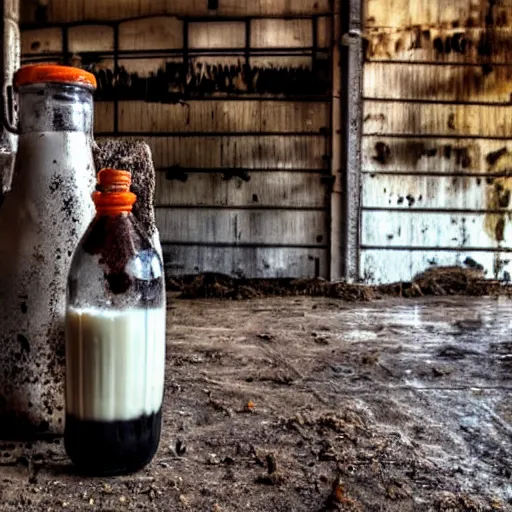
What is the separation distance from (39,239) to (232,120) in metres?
4.68

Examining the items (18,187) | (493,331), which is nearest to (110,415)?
(18,187)

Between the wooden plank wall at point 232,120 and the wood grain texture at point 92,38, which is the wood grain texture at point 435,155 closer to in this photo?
the wooden plank wall at point 232,120

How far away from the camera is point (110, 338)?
885 millimetres

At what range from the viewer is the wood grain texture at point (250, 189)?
5.52 metres

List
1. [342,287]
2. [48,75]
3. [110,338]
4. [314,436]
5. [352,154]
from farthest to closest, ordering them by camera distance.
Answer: [352,154], [342,287], [314,436], [48,75], [110,338]

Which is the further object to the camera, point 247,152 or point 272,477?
point 247,152

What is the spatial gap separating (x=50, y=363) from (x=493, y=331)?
2.52 meters

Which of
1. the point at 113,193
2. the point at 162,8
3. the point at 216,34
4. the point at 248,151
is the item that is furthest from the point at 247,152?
the point at 113,193

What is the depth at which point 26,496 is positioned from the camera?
852mm

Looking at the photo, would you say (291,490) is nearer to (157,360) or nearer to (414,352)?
(157,360)

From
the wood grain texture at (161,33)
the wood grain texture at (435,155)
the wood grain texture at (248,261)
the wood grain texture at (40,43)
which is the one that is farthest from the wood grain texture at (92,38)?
the wood grain texture at (435,155)

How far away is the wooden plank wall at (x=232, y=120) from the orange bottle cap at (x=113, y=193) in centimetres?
463

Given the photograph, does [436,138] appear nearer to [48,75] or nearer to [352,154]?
[352,154]

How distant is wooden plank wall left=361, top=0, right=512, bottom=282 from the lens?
18.0 feet
